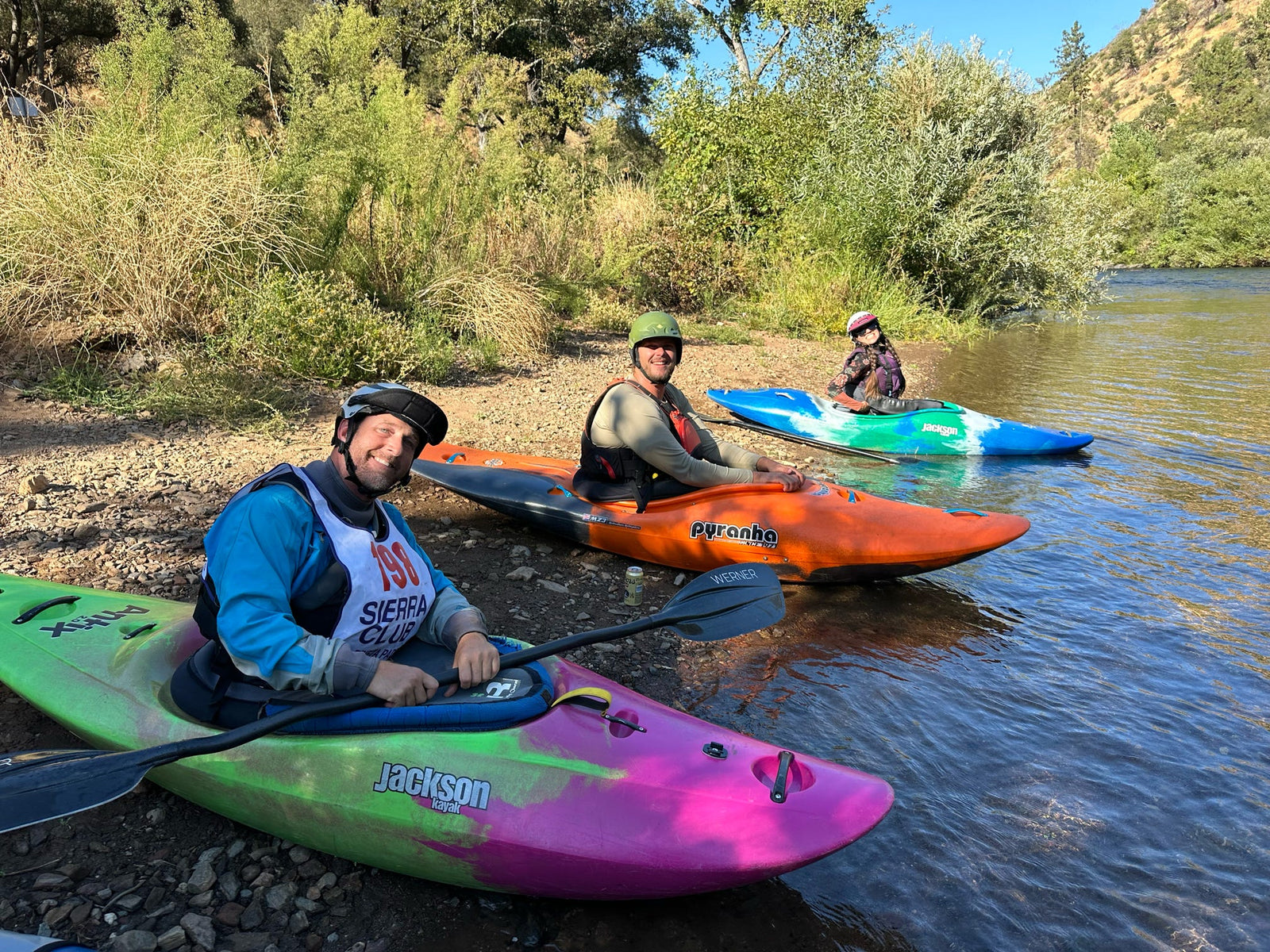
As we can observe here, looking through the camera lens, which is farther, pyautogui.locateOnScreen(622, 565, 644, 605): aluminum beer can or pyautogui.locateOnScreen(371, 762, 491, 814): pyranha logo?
pyautogui.locateOnScreen(622, 565, 644, 605): aluminum beer can

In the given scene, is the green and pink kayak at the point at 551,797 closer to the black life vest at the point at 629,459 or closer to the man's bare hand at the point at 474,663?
the man's bare hand at the point at 474,663

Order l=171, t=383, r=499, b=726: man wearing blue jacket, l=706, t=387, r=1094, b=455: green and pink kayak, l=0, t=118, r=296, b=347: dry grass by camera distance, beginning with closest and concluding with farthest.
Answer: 1. l=171, t=383, r=499, b=726: man wearing blue jacket
2. l=0, t=118, r=296, b=347: dry grass
3. l=706, t=387, r=1094, b=455: green and pink kayak

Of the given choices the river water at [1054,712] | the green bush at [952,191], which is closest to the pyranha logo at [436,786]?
the river water at [1054,712]

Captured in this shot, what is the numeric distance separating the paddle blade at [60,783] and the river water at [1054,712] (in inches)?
78.1

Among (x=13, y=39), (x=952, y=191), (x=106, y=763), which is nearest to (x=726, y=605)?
(x=106, y=763)

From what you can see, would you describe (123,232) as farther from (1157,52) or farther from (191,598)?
(1157,52)

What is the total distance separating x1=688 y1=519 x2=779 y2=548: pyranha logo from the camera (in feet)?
16.2

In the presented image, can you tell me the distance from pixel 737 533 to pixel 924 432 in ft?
12.8

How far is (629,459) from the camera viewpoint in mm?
5105

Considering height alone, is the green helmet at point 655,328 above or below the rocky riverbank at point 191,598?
above

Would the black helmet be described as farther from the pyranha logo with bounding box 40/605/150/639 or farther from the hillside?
the hillside

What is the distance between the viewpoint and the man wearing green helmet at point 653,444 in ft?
16.0

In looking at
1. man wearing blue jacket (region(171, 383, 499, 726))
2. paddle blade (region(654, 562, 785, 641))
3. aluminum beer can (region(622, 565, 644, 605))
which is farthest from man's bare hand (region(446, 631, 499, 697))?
aluminum beer can (region(622, 565, 644, 605))

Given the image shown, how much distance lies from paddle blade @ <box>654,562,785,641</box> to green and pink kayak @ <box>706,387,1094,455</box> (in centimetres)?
507
